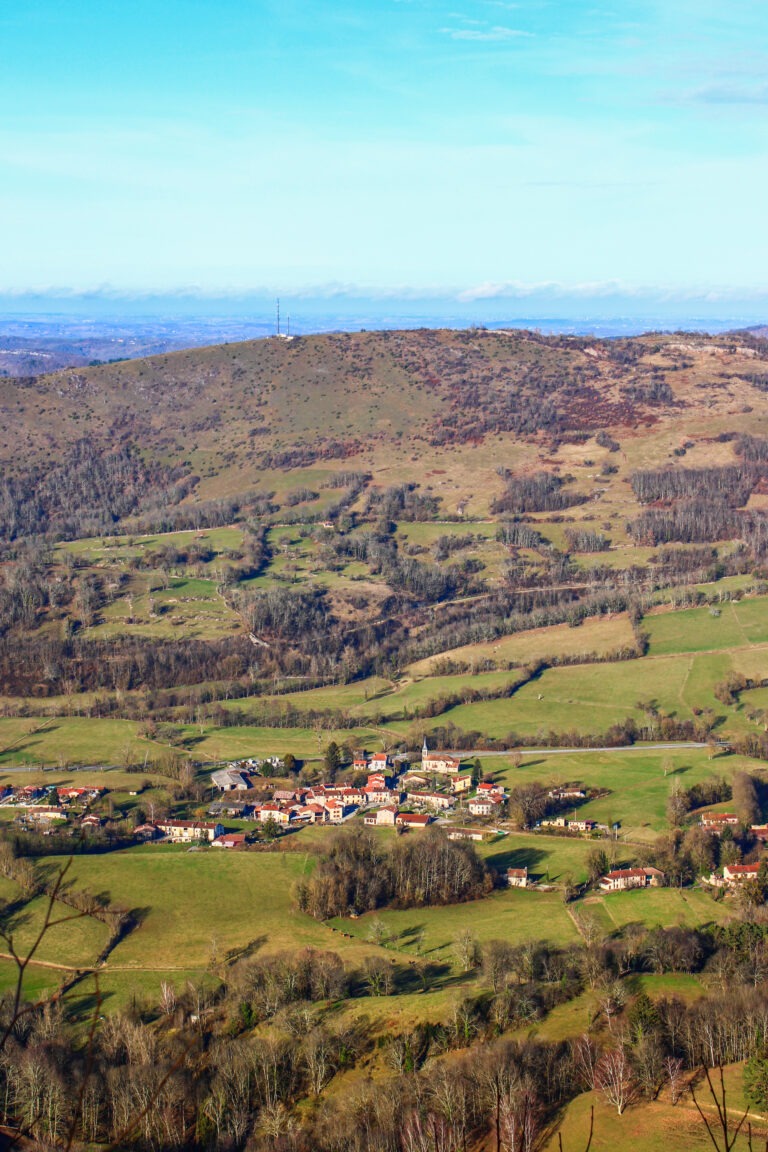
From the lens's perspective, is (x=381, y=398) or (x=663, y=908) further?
(x=381, y=398)

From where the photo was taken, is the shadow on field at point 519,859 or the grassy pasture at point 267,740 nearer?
the shadow on field at point 519,859

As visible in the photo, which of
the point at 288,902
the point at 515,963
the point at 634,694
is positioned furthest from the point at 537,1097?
the point at 634,694

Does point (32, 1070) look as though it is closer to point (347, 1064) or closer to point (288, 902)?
point (347, 1064)

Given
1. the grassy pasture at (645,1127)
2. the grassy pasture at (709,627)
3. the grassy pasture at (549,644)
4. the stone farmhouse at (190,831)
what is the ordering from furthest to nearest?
1. the grassy pasture at (549,644)
2. the grassy pasture at (709,627)
3. the stone farmhouse at (190,831)
4. the grassy pasture at (645,1127)

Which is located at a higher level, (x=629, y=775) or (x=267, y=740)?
(x=629, y=775)

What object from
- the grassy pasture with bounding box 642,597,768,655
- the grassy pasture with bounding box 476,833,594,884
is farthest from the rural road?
the grassy pasture with bounding box 642,597,768,655

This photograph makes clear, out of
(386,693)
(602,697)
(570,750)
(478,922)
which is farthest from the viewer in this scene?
(386,693)

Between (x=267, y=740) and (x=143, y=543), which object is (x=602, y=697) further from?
(x=143, y=543)

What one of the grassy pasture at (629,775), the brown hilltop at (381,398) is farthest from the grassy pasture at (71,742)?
the brown hilltop at (381,398)

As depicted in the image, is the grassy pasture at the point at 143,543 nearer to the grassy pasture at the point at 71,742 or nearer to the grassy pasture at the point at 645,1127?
the grassy pasture at the point at 71,742

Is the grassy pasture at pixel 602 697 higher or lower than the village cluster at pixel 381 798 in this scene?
higher

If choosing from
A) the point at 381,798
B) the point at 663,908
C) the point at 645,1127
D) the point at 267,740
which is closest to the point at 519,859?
the point at 663,908
